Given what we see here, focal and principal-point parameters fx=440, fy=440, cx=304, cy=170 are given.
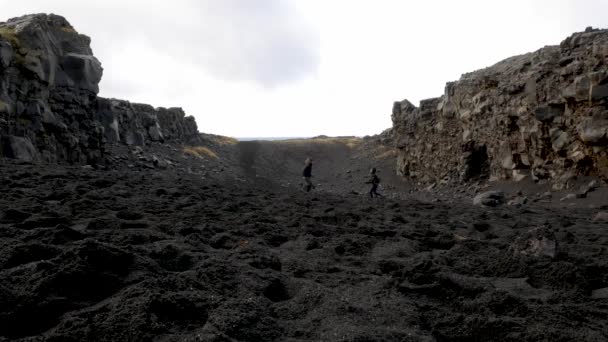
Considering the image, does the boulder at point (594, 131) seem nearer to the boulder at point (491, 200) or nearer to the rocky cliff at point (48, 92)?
the boulder at point (491, 200)

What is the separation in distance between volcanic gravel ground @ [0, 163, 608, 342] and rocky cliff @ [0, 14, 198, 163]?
10752 mm

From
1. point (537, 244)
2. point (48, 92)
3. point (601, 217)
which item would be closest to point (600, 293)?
point (537, 244)

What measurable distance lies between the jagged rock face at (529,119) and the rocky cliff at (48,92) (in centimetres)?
1640

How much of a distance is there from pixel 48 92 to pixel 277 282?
1763cm

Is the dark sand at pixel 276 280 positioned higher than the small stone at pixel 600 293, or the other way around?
the dark sand at pixel 276 280

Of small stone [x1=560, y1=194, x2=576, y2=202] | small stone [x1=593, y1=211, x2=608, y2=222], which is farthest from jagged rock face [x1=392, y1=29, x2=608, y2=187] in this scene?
small stone [x1=593, y1=211, x2=608, y2=222]

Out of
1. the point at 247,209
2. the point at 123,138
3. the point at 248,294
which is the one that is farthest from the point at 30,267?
the point at 123,138

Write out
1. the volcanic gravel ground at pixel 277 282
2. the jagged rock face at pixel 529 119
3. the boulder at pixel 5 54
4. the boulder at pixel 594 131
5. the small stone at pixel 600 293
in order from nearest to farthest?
the volcanic gravel ground at pixel 277 282 < the small stone at pixel 600 293 < the boulder at pixel 594 131 < the jagged rock face at pixel 529 119 < the boulder at pixel 5 54

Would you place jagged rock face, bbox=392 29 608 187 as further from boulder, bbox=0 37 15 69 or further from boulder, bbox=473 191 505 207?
boulder, bbox=0 37 15 69

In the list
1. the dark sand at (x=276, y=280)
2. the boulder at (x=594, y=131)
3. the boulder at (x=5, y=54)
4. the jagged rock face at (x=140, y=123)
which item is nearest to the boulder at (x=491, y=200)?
the boulder at (x=594, y=131)

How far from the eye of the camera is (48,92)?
1780 centimetres

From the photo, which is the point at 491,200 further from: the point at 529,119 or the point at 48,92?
the point at 48,92

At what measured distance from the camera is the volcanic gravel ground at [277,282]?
2877 mm

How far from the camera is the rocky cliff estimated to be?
51.0 feet
